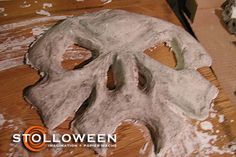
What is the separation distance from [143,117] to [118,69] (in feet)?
0.66

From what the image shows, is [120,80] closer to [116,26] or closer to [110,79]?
[110,79]

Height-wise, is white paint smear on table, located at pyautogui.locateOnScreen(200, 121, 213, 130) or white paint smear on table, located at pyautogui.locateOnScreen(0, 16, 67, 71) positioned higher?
white paint smear on table, located at pyautogui.locateOnScreen(0, 16, 67, 71)

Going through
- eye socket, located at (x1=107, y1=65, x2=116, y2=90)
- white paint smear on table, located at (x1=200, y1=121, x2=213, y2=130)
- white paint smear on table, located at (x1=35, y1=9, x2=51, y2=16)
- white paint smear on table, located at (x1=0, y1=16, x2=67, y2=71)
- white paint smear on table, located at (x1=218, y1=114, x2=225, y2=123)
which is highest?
white paint smear on table, located at (x1=35, y1=9, x2=51, y2=16)

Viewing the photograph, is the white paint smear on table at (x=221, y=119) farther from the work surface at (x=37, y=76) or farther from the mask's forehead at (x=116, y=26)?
the mask's forehead at (x=116, y=26)

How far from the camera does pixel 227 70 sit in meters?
1.35

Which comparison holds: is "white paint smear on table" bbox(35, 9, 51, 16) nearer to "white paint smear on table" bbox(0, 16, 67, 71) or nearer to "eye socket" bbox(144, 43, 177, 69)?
"white paint smear on table" bbox(0, 16, 67, 71)

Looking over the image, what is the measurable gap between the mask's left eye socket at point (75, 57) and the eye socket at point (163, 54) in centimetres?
23

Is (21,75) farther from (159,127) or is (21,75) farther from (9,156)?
(159,127)

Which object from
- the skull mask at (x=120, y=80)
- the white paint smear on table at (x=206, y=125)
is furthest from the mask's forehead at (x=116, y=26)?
the white paint smear on table at (x=206, y=125)

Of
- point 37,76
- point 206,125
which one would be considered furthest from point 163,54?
point 37,76

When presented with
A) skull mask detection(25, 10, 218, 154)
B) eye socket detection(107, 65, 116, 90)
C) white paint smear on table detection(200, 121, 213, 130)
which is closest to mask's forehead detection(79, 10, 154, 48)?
skull mask detection(25, 10, 218, 154)

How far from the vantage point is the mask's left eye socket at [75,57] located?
119 centimetres

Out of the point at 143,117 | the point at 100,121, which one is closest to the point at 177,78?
the point at 143,117

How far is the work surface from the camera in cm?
103
